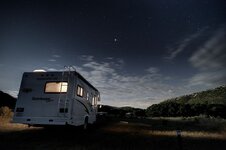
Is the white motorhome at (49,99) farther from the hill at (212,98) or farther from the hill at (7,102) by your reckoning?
the hill at (212,98)

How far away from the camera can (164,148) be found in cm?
863

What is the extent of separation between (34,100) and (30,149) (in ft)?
11.2

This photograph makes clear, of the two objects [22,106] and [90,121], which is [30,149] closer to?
[22,106]

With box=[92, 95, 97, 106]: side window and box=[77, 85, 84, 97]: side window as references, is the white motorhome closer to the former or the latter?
box=[77, 85, 84, 97]: side window

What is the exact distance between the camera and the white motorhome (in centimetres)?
1026

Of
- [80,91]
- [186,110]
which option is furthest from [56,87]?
[186,110]

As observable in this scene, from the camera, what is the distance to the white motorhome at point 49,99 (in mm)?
10258

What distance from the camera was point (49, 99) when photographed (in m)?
10.5

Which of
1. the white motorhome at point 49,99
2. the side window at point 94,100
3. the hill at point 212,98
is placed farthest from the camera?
the hill at point 212,98

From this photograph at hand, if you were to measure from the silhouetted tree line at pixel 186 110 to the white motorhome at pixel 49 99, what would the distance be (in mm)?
60994

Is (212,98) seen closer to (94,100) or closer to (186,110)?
(186,110)

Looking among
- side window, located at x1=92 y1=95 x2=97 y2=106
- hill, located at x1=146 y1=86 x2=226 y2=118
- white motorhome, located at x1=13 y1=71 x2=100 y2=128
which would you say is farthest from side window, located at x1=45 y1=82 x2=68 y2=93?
hill, located at x1=146 y1=86 x2=226 y2=118

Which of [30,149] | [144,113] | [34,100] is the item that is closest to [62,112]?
[34,100]

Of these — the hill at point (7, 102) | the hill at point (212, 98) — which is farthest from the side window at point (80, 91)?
the hill at point (212, 98)
